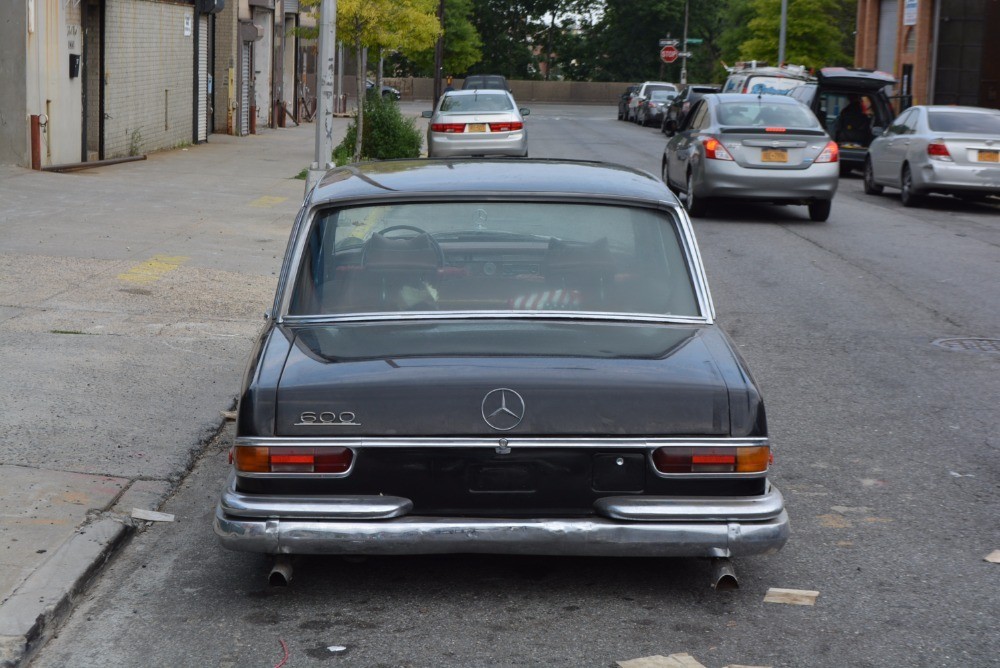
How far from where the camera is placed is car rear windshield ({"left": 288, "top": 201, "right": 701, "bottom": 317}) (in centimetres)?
514

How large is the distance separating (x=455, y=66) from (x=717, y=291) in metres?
68.9

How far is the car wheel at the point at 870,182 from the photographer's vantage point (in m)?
22.5

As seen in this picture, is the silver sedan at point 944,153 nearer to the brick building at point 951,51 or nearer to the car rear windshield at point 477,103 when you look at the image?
the car rear windshield at point 477,103

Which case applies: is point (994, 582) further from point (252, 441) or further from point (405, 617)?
point (252, 441)

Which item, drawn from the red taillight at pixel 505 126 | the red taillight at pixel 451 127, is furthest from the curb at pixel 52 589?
the red taillight at pixel 505 126

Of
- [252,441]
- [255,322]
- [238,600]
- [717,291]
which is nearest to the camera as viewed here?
[252,441]

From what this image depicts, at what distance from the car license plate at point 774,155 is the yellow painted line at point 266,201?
6369mm

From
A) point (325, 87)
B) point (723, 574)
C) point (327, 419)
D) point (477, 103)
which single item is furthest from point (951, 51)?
point (327, 419)

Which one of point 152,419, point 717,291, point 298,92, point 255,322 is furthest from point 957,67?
point 152,419

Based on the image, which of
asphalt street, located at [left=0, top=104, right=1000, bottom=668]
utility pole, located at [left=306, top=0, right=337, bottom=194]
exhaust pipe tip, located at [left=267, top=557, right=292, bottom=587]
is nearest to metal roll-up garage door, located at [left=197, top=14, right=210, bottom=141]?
utility pole, located at [left=306, top=0, right=337, bottom=194]

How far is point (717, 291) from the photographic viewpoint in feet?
39.7

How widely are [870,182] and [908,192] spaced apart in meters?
2.26

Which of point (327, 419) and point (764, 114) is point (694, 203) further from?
point (327, 419)

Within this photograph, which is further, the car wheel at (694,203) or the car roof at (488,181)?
the car wheel at (694,203)
